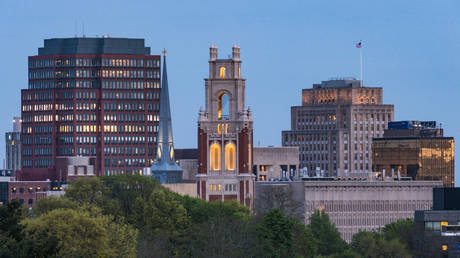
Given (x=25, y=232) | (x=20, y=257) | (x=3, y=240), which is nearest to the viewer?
(x=20, y=257)

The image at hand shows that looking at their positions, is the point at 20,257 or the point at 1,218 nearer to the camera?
the point at 20,257

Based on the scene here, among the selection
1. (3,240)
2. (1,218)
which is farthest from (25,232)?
(3,240)

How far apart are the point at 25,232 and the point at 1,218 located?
3676mm

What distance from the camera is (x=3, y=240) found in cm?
17400

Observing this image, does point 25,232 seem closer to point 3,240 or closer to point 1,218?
point 1,218

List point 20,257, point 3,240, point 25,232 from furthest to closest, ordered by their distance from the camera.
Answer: point 25,232
point 3,240
point 20,257

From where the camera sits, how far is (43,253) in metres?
165

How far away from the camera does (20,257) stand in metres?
164

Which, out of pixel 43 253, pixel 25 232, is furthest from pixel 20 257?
pixel 25 232

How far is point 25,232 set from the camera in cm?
19225

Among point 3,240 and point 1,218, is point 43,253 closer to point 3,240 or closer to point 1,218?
point 3,240

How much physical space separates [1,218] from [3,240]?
20.2m

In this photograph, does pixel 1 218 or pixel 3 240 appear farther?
pixel 1 218

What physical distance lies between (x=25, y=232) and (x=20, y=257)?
28.9 m
